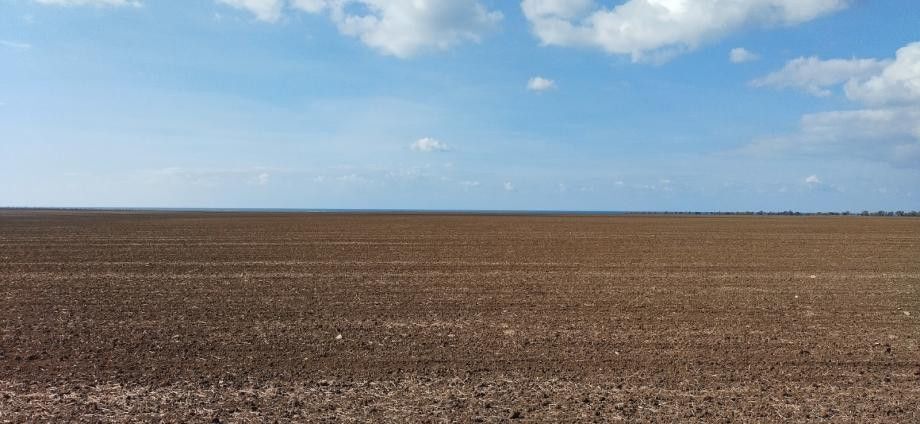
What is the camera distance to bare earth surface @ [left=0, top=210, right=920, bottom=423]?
6574mm

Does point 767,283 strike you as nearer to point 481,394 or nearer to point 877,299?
point 877,299

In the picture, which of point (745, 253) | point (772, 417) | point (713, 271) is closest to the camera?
point (772, 417)

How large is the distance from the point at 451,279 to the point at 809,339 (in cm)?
845

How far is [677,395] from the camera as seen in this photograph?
6887 millimetres

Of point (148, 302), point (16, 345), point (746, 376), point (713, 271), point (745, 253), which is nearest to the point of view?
point (746, 376)

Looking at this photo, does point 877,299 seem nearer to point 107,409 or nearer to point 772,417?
point 772,417

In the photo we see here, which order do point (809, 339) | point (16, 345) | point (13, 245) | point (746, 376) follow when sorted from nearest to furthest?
point (746, 376)
point (16, 345)
point (809, 339)
point (13, 245)

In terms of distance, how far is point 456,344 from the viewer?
913cm

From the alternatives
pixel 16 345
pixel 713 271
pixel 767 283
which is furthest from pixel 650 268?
pixel 16 345

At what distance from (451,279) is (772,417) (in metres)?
10.4

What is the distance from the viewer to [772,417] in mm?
6258

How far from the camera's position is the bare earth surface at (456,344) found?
6.57 metres

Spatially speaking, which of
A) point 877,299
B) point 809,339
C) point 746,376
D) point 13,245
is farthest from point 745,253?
point 13,245

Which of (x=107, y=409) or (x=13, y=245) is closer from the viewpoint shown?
(x=107, y=409)
